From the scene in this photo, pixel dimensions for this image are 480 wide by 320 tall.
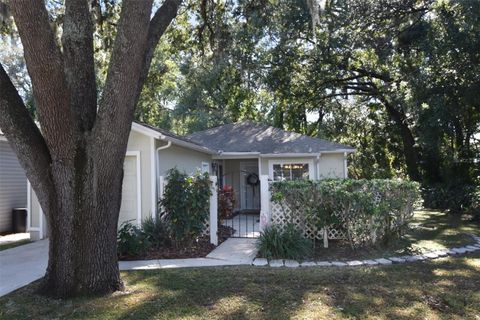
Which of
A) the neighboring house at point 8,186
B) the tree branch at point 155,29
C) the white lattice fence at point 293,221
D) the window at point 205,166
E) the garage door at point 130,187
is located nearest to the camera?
the tree branch at point 155,29

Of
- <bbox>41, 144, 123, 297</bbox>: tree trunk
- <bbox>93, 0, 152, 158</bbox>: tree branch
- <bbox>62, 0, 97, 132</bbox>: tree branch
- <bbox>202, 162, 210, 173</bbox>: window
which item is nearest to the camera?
<bbox>41, 144, 123, 297</bbox>: tree trunk

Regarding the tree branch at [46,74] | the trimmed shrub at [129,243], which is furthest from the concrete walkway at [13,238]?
the tree branch at [46,74]

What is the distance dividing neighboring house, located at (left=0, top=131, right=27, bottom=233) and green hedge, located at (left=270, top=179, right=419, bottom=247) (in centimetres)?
883

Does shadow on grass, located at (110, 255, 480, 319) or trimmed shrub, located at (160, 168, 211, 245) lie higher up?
trimmed shrub, located at (160, 168, 211, 245)

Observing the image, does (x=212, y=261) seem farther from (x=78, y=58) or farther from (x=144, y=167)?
(x=78, y=58)

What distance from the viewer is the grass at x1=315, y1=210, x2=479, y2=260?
8.02 metres

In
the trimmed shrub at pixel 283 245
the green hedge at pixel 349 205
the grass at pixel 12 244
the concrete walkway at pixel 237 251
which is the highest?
the green hedge at pixel 349 205

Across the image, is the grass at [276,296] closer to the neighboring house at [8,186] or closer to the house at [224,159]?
the house at [224,159]

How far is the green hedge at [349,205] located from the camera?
8102 millimetres

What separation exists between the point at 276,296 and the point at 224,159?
11571mm

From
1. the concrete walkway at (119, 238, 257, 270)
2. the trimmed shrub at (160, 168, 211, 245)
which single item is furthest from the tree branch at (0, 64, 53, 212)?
the trimmed shrub at (160, 168, 211, 245)

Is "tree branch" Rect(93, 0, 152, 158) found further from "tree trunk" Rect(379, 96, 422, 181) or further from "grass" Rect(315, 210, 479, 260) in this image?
"tree trunk" Rect(379, 96, 422, 181)

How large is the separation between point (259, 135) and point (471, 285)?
12.0 metres

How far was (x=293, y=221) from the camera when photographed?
28.0ft
